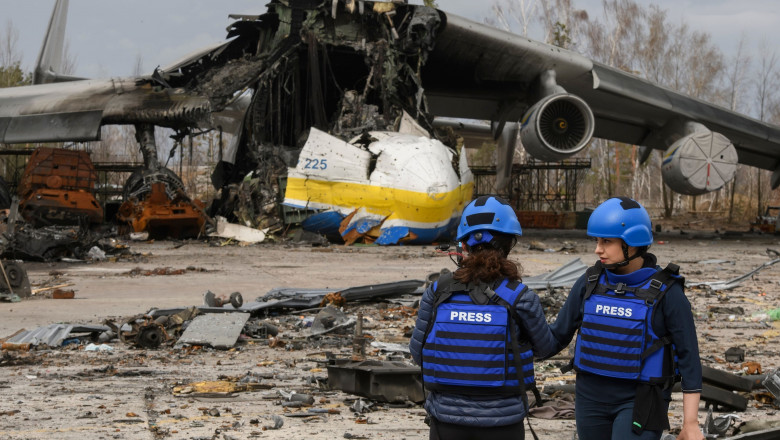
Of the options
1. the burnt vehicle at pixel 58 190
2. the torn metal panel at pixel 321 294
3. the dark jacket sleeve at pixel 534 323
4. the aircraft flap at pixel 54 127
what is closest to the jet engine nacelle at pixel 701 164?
the torn metal panel at pixel 321 294

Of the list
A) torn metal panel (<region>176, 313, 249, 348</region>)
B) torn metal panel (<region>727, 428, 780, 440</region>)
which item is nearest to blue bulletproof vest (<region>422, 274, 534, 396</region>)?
torn metal panel (<region>727, 428, 780, 440</region>)

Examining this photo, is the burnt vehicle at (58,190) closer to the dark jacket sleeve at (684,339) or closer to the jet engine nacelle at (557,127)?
the jet engine nacelle at (557,127)

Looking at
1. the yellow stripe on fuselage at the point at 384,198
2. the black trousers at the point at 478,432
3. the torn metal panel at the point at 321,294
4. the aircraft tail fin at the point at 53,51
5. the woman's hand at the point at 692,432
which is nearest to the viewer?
the black trousers at the point at 478,432

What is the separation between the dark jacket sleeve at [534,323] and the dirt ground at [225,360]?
1.58 meters

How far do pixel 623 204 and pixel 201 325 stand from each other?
527 cm

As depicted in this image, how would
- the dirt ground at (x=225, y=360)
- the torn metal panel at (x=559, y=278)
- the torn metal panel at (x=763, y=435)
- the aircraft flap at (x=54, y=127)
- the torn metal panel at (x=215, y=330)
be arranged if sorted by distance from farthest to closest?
the aircraft flap at (x=54, y=127) < the torn metal panel at (x=559, y=278) < the torn metal panel at (x=215, y=330) < the dirt ground at (x=225, y=360) < the torn metal panel at (x=763, y=435)

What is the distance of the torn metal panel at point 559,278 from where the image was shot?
1122 cm

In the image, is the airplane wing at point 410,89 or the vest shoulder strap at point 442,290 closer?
the vest shoulder strap at point 442,290

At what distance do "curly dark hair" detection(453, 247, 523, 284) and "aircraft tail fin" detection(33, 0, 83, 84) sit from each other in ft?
90.4

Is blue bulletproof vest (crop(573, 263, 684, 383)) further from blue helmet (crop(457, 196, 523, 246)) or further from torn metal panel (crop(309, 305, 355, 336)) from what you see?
torn metal panel (crop(309, 305, 355, 336))

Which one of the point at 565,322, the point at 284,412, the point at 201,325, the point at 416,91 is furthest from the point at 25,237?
the point at 565,322

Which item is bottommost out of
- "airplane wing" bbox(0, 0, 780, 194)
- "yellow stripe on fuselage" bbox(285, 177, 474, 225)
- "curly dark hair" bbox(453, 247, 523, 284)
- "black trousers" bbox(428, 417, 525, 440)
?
"black trousers" bbox(428, 417, 525, 440)

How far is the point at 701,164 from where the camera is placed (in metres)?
20.1

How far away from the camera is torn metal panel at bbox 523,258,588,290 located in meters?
11.2
